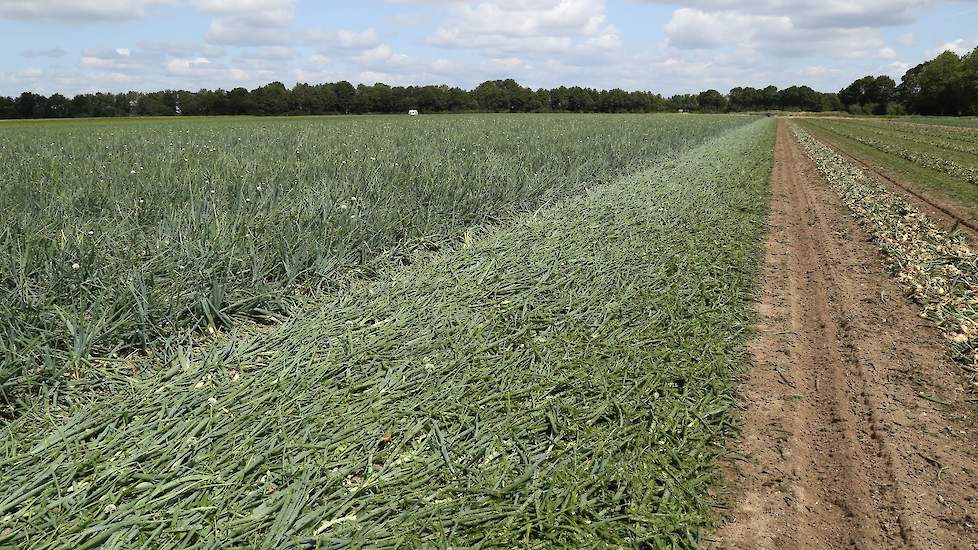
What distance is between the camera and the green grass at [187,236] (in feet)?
11.2

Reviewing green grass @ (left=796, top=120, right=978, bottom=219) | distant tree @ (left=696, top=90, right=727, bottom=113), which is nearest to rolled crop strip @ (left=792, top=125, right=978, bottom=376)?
green grass @ (left=796, top=120, right=978, bottom=219)

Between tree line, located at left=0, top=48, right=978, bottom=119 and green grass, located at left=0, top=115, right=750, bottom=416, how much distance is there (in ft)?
207

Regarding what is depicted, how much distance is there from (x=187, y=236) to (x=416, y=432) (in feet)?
9.46

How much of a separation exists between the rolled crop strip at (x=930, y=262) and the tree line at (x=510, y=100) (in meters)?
69.2

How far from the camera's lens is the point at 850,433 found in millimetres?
3375

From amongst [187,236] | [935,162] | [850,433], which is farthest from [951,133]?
[187,236]

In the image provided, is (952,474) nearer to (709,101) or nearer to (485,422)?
(485,422)

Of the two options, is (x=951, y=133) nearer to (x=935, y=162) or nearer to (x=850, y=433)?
(x=935, y=162)

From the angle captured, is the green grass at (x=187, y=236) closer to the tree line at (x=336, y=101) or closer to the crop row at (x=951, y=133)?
the crop row at (x=951, y=133)

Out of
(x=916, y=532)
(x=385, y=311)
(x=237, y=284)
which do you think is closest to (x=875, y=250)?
(x=916, y=532)

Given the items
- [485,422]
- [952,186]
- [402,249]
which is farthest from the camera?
[952,186]

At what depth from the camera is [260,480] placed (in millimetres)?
2457

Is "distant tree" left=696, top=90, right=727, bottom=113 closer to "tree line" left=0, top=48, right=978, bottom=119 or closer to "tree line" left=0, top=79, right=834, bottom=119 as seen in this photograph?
"tree line" left=0, top=48, right=978, bottom=119

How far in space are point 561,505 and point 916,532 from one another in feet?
5.29
